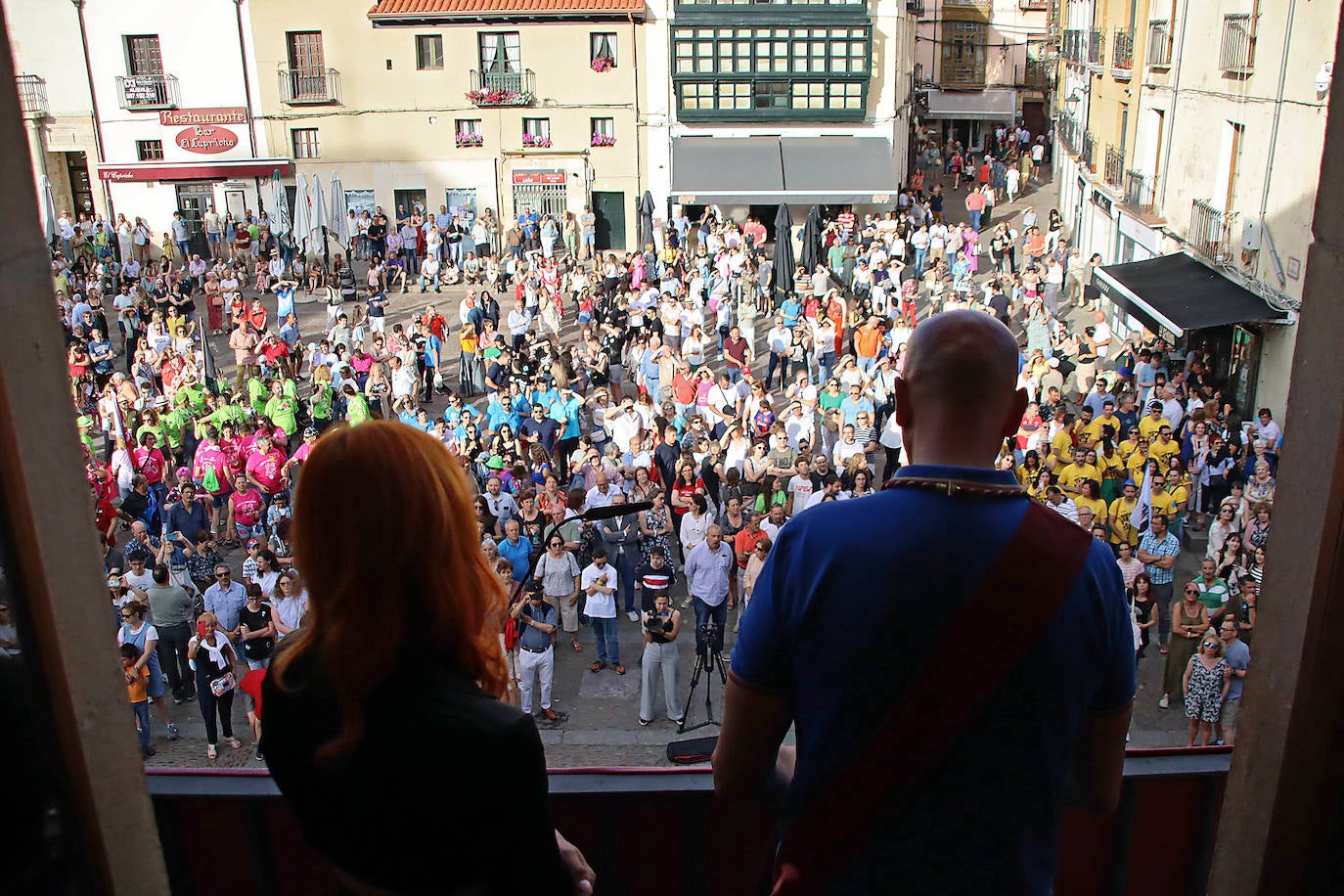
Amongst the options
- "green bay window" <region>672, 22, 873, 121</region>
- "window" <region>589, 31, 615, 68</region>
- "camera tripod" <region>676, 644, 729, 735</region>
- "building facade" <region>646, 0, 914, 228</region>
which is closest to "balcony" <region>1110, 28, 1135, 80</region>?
"building facade" <region>646, 0, 914, 228</region>

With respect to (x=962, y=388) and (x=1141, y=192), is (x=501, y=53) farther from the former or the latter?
(x=962, y=388)

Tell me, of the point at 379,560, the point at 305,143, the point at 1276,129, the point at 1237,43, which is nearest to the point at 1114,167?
the point at 1237,43

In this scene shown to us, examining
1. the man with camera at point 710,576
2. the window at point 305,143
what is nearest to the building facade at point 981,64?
the window at point 305,143

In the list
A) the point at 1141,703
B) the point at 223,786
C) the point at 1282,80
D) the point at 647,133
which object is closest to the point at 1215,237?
the point at 1282,80

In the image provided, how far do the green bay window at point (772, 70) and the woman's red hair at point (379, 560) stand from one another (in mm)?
27497

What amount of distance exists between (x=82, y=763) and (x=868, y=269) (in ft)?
64.9

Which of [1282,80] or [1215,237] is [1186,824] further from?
[1215,237]

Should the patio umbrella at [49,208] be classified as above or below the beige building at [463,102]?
below

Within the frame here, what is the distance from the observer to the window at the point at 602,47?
27812 millimetres

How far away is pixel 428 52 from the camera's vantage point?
28.5 metres

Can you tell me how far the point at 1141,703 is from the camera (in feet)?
30.0

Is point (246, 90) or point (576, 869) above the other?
point (246, 90)

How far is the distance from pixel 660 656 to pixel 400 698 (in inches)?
289

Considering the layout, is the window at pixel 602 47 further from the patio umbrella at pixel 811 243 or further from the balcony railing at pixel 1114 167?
the balcony railing at pixel 1114 167
